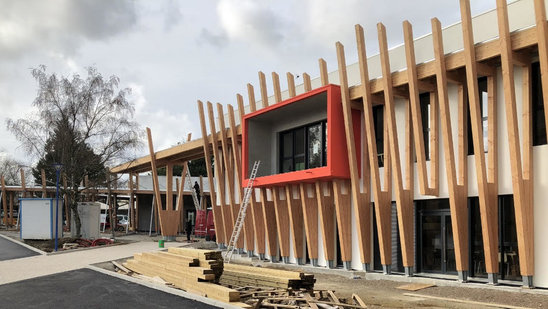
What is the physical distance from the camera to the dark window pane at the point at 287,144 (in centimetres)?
2175

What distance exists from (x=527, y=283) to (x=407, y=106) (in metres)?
6.20

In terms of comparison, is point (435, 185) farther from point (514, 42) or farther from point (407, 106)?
point (514, 42)

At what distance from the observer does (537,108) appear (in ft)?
42.4

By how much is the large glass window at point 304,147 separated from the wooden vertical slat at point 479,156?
675 cm

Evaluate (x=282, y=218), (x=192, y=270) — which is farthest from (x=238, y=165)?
(x=192, y=270)

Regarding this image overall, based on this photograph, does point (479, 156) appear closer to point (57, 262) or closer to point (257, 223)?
point (257, 223)

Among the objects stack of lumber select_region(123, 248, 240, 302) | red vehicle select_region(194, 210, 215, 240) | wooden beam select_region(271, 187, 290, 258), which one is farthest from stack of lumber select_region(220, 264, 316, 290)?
red vehicle select_region(194, 210, 215, 240)

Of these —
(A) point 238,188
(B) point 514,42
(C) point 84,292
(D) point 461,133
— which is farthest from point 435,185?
(A) point 238,188

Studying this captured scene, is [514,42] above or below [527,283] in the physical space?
above

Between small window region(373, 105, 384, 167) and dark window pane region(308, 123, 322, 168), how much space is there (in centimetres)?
266

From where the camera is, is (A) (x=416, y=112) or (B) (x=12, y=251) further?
(B) (x=12, y=251)

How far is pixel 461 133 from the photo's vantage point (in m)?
14.2

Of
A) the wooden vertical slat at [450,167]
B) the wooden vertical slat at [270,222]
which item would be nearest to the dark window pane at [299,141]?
the wooden vertical slat at [270,222]

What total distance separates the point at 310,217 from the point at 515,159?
848 cm
